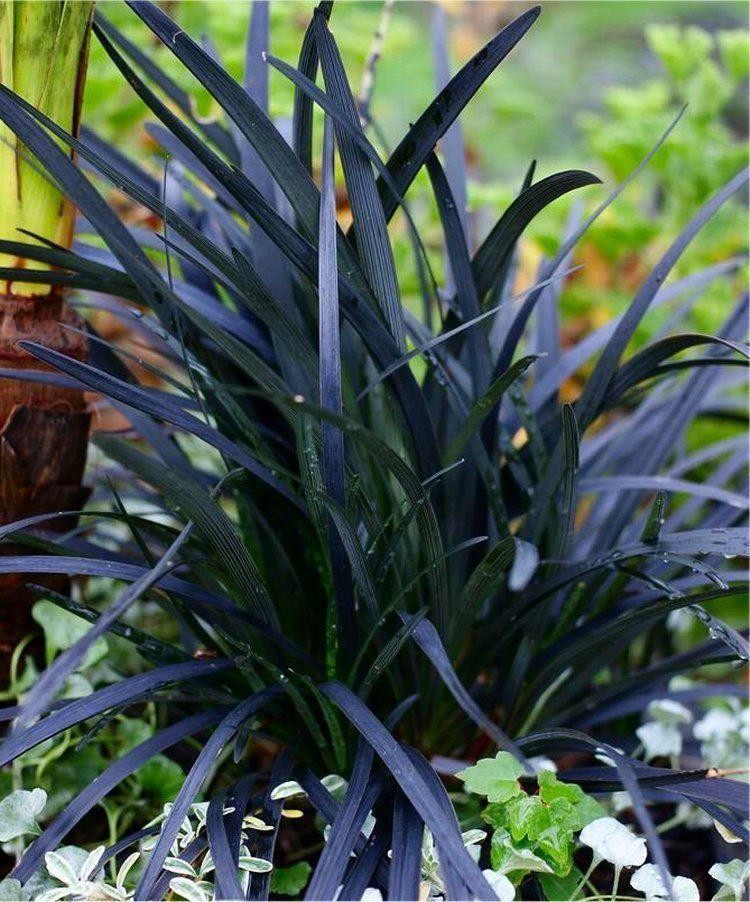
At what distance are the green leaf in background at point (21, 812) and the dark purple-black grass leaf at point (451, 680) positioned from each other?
1.18ft

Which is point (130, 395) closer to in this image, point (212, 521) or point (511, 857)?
point (212, 521)

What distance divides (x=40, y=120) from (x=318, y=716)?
60cm

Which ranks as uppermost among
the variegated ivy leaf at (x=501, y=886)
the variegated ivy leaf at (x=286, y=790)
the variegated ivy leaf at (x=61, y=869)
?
the variegated ivy leaf at (x=286, y=790)

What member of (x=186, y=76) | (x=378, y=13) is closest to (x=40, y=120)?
(x=186, y=76)

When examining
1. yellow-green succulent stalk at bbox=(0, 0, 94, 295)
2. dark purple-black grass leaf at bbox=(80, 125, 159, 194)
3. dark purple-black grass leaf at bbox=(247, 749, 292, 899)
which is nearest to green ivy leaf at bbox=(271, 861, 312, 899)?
dark purple-black grass leaf at bbox=(247, 749, 292, 899)

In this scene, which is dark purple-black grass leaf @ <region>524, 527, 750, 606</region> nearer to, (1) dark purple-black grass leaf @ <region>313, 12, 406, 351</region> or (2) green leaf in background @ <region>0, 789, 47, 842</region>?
(1) dark purple-black grass leaf @ <region>313, 12, 406, 351</region>

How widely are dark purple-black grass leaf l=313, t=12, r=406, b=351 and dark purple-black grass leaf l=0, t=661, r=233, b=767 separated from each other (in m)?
0.35

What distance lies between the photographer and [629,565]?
0.82 meters

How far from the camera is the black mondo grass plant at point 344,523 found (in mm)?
679

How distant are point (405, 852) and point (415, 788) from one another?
58 millimetres

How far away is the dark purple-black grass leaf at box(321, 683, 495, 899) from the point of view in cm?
60

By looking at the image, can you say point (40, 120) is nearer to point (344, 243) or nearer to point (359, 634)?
point (344, 243)

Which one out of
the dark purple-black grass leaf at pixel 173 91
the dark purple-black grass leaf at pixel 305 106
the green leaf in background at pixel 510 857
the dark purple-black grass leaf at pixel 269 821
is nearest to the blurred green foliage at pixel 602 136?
the dark purple-black grass leaf at pixel 173 91

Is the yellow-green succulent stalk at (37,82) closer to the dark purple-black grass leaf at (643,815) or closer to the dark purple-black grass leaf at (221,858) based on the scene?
the dark purple-black grass leaf at (221,858)
